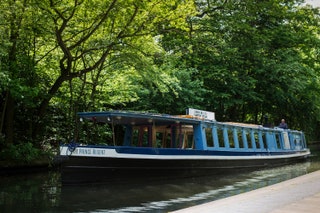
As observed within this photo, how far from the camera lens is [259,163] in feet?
71.9

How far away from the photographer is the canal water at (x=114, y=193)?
1039 centimetres

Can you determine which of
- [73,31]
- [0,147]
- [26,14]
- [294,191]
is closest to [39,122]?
[0,147]

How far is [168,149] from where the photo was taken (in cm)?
1559

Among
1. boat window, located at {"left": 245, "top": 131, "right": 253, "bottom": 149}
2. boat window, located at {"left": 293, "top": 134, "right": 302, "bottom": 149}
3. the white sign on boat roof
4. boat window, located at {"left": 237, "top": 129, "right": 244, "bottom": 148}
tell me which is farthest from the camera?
boat window, located at {"left": 293, "top": 134, "right": 302, "bottom": 149}

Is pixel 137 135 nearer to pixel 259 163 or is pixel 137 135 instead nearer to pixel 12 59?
pixel 12 59

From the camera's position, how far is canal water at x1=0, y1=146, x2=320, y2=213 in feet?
34.1

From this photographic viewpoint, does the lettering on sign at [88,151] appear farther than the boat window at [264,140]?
No

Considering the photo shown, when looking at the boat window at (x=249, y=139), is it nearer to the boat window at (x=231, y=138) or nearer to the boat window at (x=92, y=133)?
the boat window at (x=231, y=138)

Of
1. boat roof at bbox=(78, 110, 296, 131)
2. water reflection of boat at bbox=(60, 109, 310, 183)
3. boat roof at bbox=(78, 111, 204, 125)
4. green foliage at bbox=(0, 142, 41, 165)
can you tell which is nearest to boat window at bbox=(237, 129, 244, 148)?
water reflection of boat at bbox=(60, 109, 310, 183)

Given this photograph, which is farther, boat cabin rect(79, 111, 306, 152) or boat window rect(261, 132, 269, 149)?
boat window rect(261, 132, 269, 149)

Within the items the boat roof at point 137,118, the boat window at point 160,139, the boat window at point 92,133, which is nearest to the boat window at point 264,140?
the boat roof at point 137,118

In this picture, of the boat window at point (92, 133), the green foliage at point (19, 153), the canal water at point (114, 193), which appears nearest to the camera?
the canal water at point (114, 193)

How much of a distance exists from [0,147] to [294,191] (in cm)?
1232

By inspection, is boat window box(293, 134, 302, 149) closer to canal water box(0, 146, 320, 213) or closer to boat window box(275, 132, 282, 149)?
boat window box(275, 132, 282, 149)
